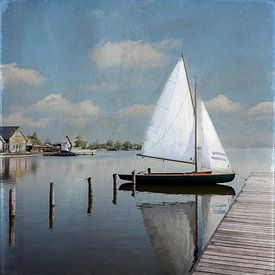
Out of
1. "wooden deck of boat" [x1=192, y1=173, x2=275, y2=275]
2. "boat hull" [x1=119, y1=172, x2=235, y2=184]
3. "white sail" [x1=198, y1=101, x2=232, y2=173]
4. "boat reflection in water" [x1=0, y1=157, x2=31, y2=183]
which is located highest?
"white sail" [x1=198, y1=101, x2=232, y2=173]

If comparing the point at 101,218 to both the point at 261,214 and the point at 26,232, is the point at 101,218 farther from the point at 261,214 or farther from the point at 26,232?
the point at 261,214

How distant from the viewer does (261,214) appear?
8.01 meters

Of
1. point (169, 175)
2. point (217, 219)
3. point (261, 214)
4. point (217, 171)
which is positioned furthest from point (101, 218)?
point (217, 171)

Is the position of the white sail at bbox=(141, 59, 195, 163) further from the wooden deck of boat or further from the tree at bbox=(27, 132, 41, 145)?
the tree at bbox=(27, 132, 41, 145)

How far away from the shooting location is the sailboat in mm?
20719

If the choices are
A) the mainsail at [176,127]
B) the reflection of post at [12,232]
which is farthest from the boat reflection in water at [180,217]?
the reflection of post at [12,232]

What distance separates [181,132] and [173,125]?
683 mm

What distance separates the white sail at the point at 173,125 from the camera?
21.5 m

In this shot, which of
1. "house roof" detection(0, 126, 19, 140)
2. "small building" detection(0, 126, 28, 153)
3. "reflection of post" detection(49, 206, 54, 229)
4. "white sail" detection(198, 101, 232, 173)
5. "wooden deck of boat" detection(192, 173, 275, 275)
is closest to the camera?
"wooden deck of boat" detection(192, 173, 275, 275)

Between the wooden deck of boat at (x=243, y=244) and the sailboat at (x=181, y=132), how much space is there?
38.4 feet

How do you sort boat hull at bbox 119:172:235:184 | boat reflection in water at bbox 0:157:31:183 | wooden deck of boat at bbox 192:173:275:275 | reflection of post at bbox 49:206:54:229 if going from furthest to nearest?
boat reflection in water at bbox 0:157:31:183, boat hull at bbox 119:172:235:184, reflection of post at bbox 49:206:54:229, wooden deck of boat at bbox 192:173:275:275

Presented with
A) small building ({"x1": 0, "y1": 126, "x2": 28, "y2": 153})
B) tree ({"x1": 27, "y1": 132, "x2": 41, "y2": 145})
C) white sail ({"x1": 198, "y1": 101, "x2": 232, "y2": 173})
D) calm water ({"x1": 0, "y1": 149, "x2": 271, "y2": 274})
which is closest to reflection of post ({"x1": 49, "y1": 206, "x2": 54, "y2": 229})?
calm water ({"x1": 0, "y1": 149, "x2": 271, "y2": 274})

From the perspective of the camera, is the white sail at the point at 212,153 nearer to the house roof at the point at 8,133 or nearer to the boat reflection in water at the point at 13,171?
the boat reflection in water at the point at 13,171

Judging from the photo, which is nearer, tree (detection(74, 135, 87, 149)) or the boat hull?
the boat hull
